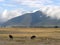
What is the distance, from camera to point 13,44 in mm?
37531

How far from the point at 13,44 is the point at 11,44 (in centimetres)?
30

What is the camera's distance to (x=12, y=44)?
1478 inches

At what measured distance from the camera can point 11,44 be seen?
37594 mm

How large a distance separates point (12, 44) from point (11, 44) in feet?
0.53

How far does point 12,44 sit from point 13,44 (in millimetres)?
145
